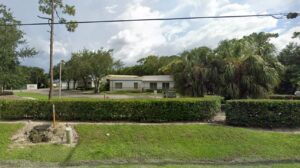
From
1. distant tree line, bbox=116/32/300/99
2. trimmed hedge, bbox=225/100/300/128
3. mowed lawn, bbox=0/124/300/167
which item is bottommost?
mowed lawn, bbox=0/124/300/167

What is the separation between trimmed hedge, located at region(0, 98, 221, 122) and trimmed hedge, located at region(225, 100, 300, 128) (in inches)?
55.9

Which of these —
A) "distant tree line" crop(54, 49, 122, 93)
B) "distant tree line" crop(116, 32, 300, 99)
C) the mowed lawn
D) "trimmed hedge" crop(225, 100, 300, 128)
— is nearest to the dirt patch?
the mowed lawn

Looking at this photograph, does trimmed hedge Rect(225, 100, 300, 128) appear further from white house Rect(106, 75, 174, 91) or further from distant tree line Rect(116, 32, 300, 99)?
white house Rect(106, 75, 174, 91)

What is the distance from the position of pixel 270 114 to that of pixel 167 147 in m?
4.46

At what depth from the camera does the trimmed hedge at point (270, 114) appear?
36.6 ft

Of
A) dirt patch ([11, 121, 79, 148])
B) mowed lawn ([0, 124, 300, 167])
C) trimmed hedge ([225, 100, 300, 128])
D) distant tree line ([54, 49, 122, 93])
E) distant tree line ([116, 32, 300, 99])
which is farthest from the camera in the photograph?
distant tree line ([54, 49, 122, 93])

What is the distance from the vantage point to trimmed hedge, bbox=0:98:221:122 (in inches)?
464

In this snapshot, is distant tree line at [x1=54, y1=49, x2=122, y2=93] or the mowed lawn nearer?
the mowed lawn

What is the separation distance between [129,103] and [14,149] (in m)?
4.43

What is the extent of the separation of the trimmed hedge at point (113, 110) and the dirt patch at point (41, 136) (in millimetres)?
1156

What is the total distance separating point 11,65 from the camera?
910 inches

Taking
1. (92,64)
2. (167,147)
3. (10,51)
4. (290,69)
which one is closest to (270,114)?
(167,147)

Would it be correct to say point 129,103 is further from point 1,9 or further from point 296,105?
point 1,9

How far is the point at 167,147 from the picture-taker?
352 inches
